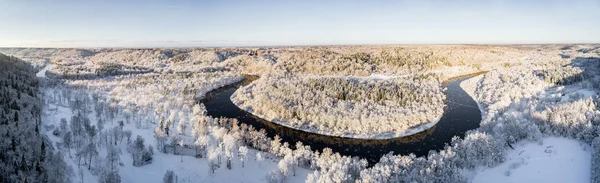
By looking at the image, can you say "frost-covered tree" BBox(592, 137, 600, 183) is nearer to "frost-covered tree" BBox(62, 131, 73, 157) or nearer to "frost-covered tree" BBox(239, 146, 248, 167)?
"frost-covered tree" BBox(239, 146, 248, 167)

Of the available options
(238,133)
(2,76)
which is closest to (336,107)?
(238,133)

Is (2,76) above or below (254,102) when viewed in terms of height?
above

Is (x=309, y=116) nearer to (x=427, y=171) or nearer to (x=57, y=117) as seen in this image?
(x=427, y=171)

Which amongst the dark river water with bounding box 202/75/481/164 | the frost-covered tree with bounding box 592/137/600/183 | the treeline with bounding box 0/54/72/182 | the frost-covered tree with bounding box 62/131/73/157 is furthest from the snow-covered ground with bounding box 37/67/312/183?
the frost-covered tree with bounding box 592/137/600/183

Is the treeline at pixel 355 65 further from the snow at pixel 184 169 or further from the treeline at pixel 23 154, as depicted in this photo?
the treeline at pixel 23 154

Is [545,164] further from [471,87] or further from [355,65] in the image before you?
[355,65]

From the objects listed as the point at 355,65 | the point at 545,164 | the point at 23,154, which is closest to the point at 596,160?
the point at 545,164
